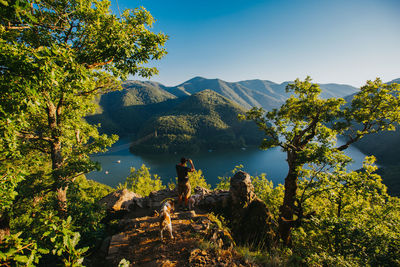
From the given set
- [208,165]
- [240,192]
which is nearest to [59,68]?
[240,192]

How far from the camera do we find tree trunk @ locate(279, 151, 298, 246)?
31.7 feet

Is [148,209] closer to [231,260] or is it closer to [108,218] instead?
[108,218]

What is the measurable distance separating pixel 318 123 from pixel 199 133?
150 meters

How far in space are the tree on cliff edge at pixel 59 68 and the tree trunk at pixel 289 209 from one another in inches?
380

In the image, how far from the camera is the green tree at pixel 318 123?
8359 millimetres

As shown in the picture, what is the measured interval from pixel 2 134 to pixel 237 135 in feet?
517

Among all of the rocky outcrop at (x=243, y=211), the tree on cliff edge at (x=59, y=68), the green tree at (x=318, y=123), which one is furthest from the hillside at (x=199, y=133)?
the tree on cliff edge at (x=59, y=68)

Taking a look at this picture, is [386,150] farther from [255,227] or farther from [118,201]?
[118,201]

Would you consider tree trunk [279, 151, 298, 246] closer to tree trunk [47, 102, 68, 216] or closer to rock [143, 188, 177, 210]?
rock [143, 188, 177, 210]

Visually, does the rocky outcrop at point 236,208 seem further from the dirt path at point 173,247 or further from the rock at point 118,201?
the dirt path at point 173,247

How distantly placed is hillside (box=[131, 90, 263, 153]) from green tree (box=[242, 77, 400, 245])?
119404 millimetres

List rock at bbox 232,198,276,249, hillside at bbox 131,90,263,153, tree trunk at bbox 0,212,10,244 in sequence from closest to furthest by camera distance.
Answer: tree trunk at bbox 0,212,10,244, rock at bbox 232,198,276,249, hillside at bbox 131,90,263,153

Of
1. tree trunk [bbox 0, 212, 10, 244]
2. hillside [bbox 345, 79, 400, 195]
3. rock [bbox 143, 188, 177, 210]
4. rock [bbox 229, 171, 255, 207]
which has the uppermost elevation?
tree trunk [bbox 0, 212, 10, 244]

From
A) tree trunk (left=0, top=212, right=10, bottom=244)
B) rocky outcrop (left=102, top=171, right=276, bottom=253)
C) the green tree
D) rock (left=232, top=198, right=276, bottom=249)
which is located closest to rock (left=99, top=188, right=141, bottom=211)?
rocky outcrop (left=102, top=171, right=276, bottom=253)
